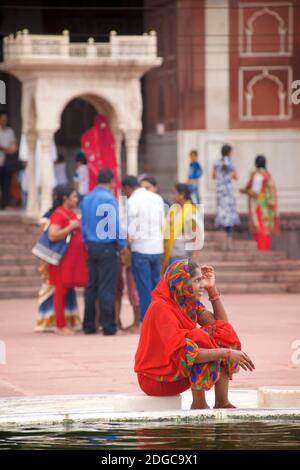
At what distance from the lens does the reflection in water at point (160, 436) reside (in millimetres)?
8383

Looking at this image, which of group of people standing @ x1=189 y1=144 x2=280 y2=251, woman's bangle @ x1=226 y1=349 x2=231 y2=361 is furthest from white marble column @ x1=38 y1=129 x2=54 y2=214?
woman's bangle @ x1=226 y1=349 x2=231 y2=361

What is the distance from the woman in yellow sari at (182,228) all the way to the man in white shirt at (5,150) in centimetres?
975

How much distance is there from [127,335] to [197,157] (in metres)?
9.43

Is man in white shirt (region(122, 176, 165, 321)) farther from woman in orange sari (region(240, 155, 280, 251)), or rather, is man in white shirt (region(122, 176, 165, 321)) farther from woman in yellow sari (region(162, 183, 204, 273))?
woman in orange sari (region(240, 155, 280, 251))

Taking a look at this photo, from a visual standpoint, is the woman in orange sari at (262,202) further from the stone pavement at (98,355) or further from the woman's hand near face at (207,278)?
the woman's hand near face at (207,278)

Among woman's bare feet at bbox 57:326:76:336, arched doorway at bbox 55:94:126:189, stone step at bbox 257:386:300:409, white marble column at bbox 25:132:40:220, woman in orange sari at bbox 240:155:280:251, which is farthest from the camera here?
arched doorway at bbox 55:94:126:189

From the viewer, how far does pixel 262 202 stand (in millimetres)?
21406

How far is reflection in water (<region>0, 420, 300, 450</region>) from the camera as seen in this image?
8.38 metres

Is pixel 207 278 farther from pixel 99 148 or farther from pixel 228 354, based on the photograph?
pixel 99 148

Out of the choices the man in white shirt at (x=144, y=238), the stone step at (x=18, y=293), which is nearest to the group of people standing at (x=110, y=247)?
the man in white shirt at (x=144, y=238)

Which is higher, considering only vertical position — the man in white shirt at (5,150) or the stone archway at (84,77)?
the stone archway at (84,77)

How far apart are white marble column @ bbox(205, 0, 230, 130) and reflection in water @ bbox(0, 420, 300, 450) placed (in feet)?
50.5
